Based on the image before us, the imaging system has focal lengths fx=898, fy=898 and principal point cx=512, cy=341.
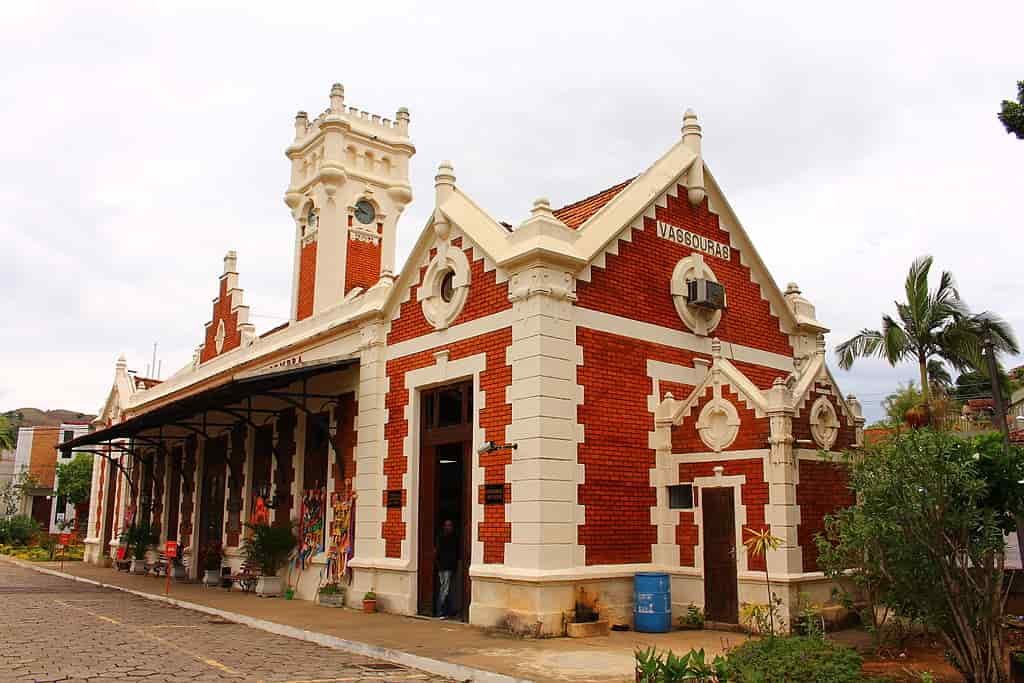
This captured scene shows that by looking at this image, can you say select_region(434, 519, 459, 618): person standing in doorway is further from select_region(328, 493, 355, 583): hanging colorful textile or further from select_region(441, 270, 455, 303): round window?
select_region(441, 270, 455, 303): round window

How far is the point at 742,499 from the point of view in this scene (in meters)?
12.7

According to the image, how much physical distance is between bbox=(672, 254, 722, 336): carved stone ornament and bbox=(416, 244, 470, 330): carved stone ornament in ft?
11.6

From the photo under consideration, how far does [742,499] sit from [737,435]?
0.92m

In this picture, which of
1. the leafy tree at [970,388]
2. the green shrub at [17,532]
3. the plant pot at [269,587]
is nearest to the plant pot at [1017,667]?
the plant pot at [269,587]

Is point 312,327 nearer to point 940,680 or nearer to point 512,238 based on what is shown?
point 512,238

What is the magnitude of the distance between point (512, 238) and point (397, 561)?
5.80 m

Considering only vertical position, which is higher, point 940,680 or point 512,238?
point 512,238

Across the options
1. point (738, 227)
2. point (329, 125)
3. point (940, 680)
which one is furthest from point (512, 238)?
point (329, 125)

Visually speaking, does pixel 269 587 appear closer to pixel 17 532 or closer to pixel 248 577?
pixel 248 577

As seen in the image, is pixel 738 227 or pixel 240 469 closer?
pixel 738 227

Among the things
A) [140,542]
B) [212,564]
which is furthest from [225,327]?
[212,564]

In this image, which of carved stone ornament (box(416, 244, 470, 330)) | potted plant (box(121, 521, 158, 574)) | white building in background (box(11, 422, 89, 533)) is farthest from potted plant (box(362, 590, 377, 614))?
white building in background (box(11, 422, 89, 533))

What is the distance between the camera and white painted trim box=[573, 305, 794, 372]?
44.5 ft

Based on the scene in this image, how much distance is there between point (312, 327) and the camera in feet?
65.6
